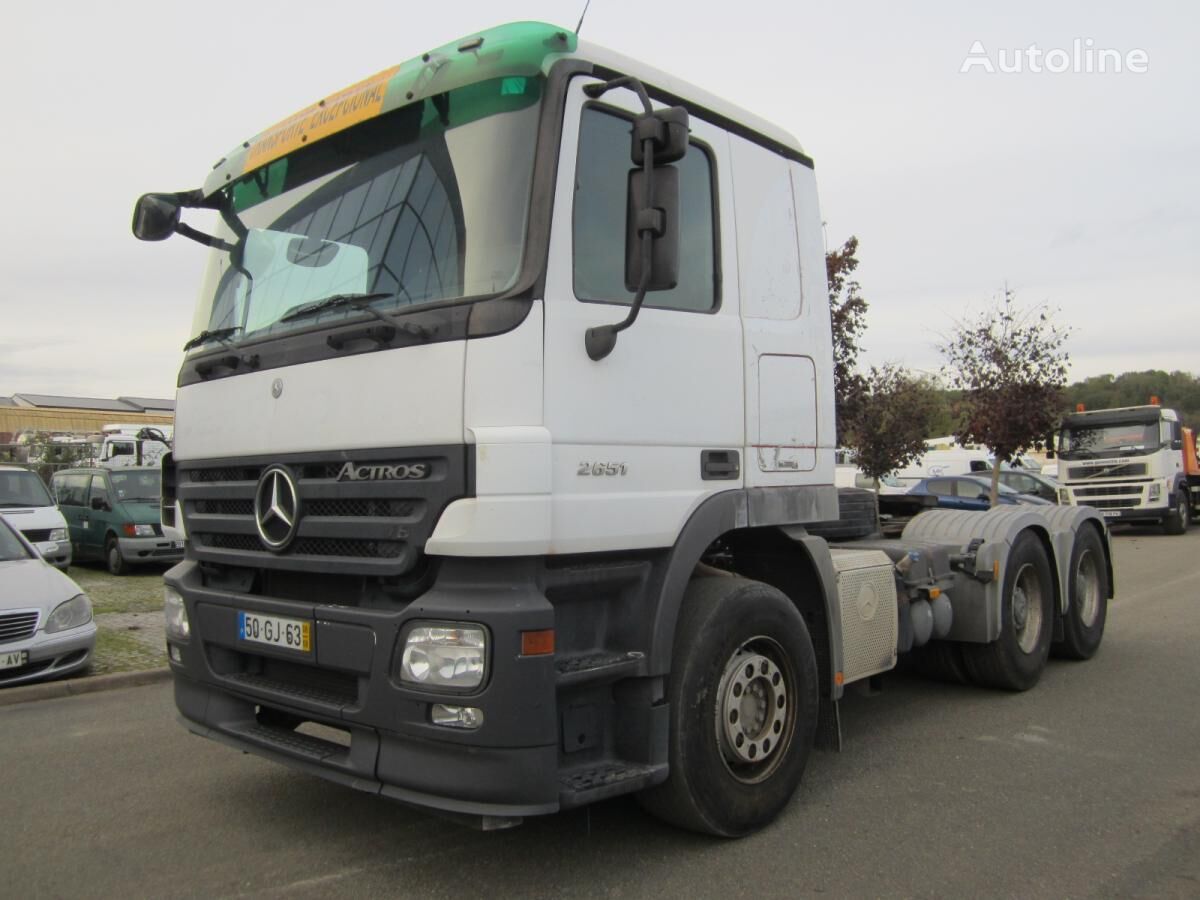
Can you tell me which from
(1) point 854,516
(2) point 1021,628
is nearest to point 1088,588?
(2) point 1021,628

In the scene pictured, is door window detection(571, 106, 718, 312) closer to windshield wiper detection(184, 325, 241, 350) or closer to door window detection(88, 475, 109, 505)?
windshield wiper detection(184, 325, 241, 350)

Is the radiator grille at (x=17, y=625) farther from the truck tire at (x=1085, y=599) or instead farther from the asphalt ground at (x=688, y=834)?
the truck tire at (x=1085, y=599)

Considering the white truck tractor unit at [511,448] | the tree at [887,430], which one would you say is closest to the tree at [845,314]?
the tree at [887,430]

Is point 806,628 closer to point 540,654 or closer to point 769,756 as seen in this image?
point 769,756

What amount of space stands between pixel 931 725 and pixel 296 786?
11.7 ft

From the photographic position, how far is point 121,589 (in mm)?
13391

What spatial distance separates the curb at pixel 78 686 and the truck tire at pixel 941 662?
5.63m

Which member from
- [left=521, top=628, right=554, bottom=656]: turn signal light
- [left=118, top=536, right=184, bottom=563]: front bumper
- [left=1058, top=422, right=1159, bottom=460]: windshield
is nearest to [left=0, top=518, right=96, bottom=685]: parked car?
[left=521, top=628, right=554, bottom=656]: turn signal light

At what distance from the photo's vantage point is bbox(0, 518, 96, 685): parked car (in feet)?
23.2

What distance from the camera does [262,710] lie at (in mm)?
4152

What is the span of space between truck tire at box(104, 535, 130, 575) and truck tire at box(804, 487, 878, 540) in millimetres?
12687

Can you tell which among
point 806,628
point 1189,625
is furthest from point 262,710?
point 1189,625

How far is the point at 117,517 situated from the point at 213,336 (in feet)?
40.2

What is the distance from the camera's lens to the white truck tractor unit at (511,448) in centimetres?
328
